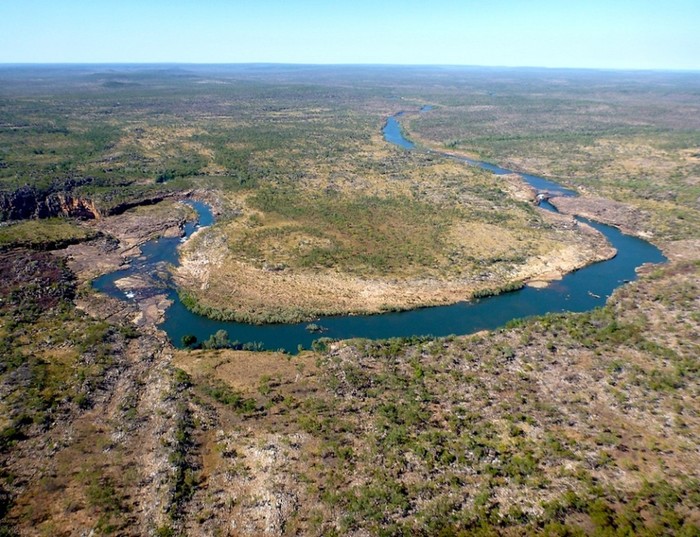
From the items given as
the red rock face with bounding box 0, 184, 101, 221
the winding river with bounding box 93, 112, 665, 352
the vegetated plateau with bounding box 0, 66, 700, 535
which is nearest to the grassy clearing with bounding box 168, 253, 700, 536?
the vegetated plateau with bounding box 0, 66, 700, 535

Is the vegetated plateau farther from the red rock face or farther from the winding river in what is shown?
the winding river

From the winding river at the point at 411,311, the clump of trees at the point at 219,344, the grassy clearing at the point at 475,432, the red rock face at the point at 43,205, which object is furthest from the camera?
the red rock face at the point at 43,205

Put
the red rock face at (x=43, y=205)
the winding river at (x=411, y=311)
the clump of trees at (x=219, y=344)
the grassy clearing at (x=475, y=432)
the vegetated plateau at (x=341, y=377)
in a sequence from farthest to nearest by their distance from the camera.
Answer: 1. the red rock face at (x=43, y=205)
2. the winding river at (x=411, y=311)
3. the clump of trees at (x=219, y=344)
4. the vegetated plateau at (x=341, y=377)
5. the grassy clearing at (x=475, y=432)

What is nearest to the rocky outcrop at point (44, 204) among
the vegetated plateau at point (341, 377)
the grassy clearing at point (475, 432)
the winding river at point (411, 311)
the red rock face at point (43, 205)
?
the red rock face at point (43, 205)

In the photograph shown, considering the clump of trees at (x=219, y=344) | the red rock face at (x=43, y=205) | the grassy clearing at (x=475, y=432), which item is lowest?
the clump of trees at (x=219, y=344)

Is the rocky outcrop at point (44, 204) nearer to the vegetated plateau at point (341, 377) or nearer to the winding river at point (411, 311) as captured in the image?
the vegetated plateau at point (341, 377)

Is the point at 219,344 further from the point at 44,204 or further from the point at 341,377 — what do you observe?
the point at 44,204

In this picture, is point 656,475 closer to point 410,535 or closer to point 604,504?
point 604,504
